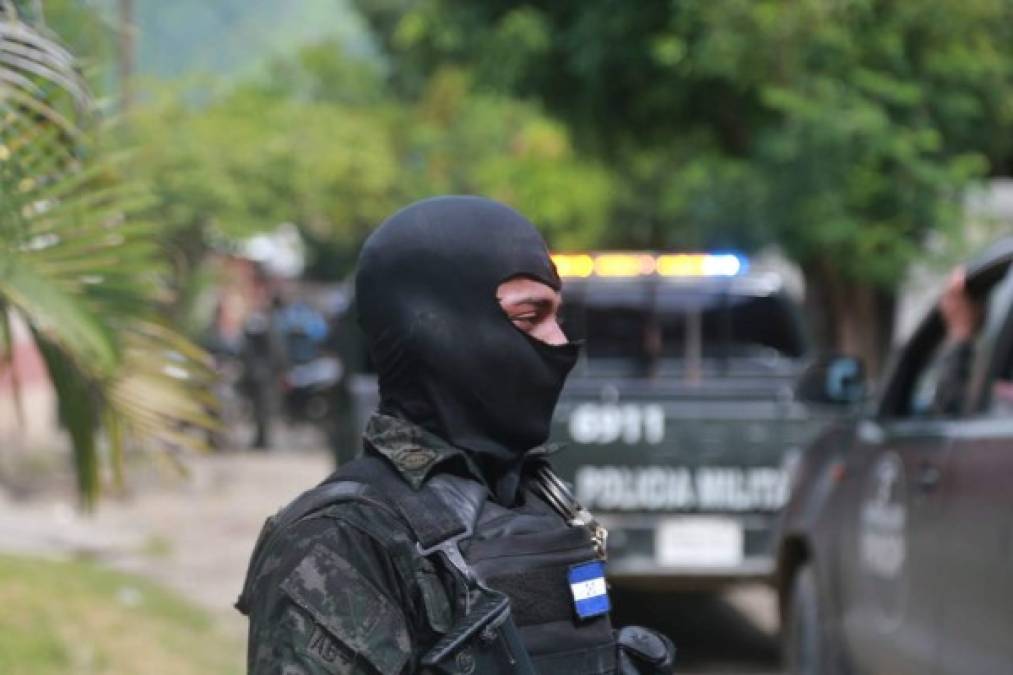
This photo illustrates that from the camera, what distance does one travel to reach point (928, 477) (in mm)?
5391

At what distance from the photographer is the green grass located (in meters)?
7.37

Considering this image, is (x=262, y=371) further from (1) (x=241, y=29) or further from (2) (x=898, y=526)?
(1) (x=241, y=29)

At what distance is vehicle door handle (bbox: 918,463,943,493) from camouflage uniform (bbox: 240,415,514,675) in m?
3.39

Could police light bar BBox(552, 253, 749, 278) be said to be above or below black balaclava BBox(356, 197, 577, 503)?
below

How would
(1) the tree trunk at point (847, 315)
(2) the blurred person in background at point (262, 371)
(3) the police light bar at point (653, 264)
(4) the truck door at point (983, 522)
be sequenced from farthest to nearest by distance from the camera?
(2) the blurred person in background at point (262, 371)
(1) the tree trunk at point (847, 315)
(3) the police light bar at point (653, 264)
(4) the truck door at point (983, 522)

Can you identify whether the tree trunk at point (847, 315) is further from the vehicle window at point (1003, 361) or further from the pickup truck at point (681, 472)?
the vehicle window at point (1003, 361)

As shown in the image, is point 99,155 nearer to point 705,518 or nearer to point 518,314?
point 518,314

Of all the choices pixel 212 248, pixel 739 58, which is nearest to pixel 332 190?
pixel 212 248

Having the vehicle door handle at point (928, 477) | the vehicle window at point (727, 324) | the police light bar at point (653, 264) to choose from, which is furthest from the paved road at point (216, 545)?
the vehicle door handle at point (928, 477)

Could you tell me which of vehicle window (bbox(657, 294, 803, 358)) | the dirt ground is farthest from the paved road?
vehicle window (bbox(657, 294, 803, 358))

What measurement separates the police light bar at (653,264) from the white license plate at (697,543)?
1523 mm

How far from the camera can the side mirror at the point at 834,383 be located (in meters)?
6.46

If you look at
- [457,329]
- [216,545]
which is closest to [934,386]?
[457,329]

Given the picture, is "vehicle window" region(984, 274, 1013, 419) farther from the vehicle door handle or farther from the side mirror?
the side mirror
